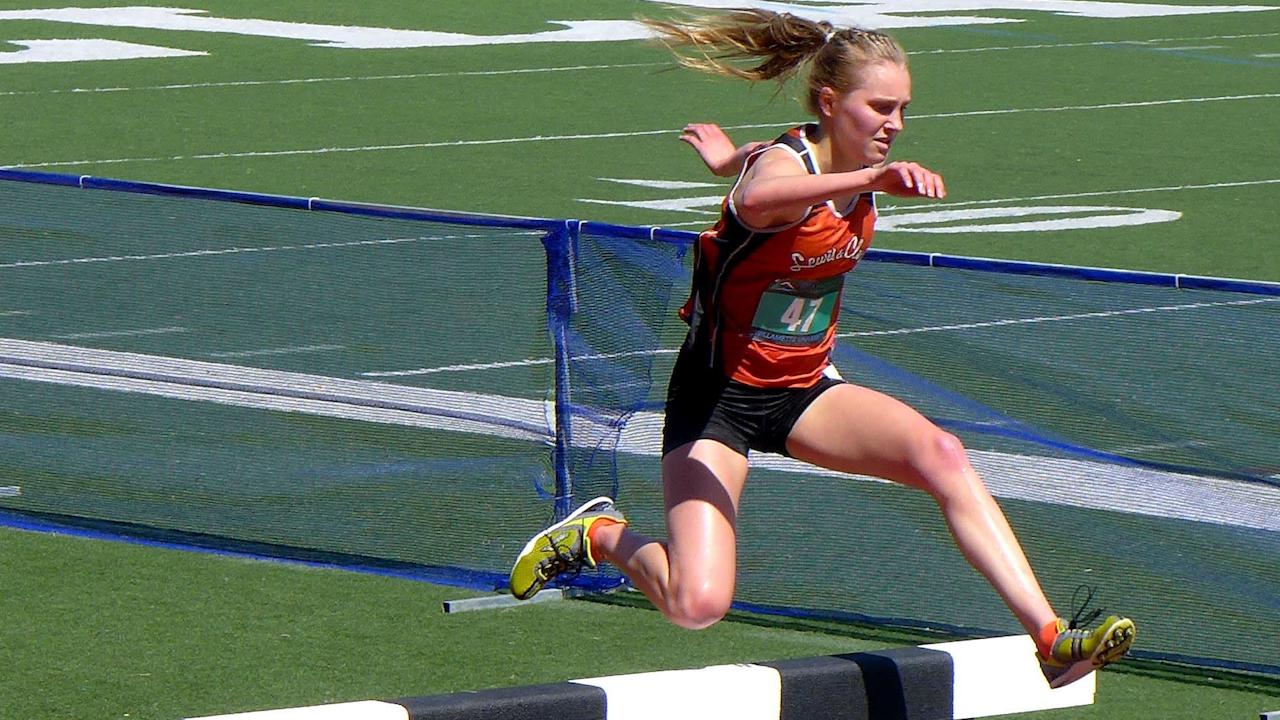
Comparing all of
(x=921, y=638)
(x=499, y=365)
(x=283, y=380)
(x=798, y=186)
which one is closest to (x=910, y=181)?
(x=798, y=186)

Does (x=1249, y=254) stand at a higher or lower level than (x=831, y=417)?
lower

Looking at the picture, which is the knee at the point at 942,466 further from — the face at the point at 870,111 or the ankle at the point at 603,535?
the ankle at the point at 603,535

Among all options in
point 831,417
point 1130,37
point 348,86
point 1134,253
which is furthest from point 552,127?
point 831,417

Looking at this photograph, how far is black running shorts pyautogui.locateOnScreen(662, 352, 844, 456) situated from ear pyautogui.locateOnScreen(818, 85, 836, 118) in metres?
0.75

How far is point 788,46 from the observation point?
6.99m

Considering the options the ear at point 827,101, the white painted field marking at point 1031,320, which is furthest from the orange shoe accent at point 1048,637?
the white painted field marking at point 1031,320

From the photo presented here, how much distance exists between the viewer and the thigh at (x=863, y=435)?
6574 millimetres

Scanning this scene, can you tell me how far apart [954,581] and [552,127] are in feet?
49.3

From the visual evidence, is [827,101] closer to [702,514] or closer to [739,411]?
[739,411]

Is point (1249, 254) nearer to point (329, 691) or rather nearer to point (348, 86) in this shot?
point (329, 691)

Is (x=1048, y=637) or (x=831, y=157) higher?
(x=831, y=157)

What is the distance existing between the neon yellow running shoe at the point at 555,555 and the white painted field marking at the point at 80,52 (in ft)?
68.4

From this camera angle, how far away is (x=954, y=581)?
27.1 feet

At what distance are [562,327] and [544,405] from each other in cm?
35
